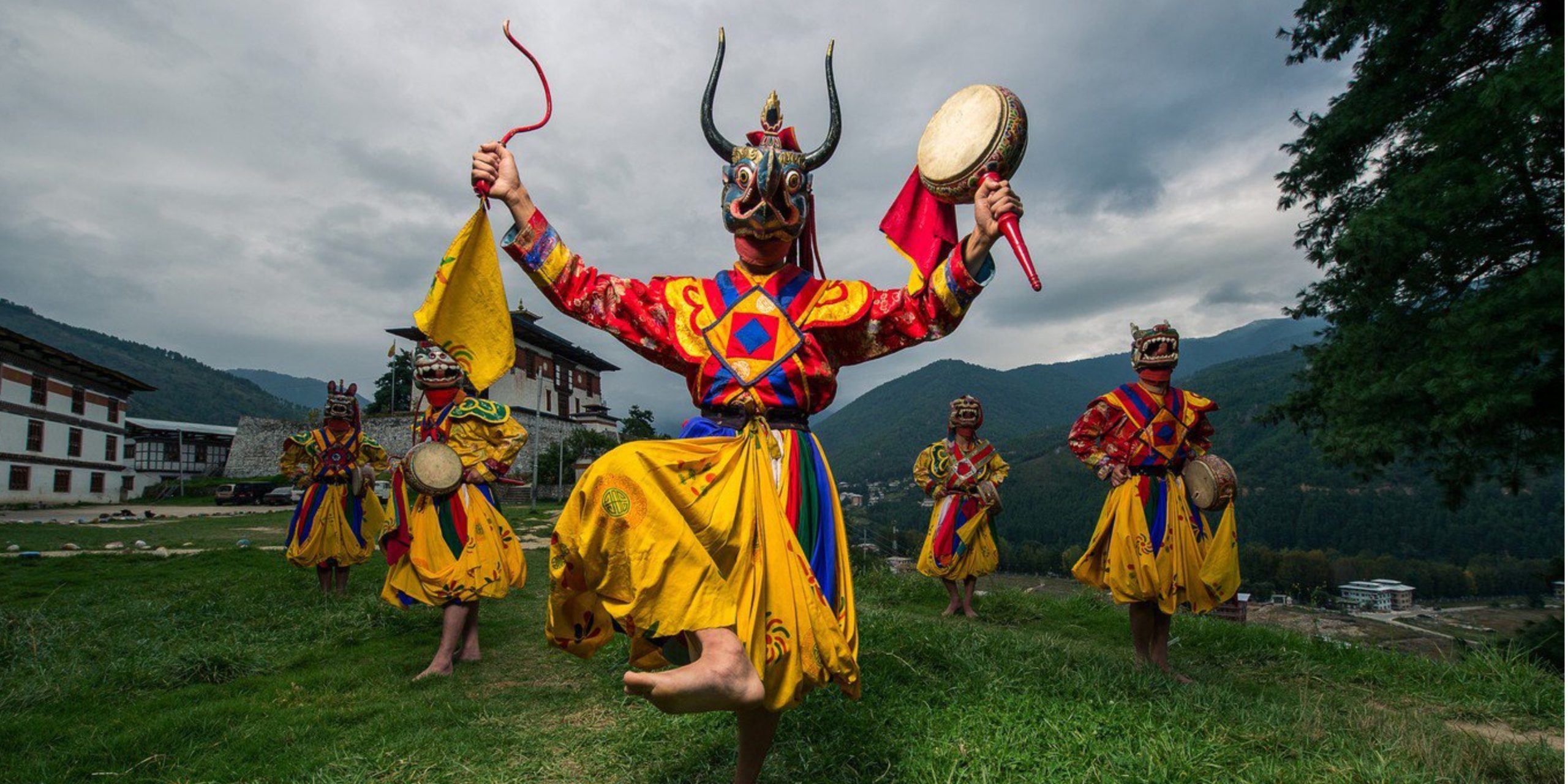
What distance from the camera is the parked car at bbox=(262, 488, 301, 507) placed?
27.6 m

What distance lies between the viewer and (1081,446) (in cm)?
555

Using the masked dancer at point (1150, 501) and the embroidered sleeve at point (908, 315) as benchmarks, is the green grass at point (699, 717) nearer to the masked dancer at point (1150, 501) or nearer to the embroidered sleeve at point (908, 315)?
the masked dancer at point (1150, 501)

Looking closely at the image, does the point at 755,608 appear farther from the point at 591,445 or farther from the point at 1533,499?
the point at 1533,499

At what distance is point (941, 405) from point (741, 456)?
324 ft

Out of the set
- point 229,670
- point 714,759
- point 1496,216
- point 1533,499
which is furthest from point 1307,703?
point 1533,499

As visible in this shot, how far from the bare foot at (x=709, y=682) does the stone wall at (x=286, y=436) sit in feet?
116

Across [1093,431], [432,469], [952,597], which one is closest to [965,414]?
[952,597]

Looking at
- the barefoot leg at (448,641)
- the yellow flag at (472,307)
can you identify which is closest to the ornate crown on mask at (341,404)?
the barefoot leg at (448,641)

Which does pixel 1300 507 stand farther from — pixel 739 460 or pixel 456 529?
pixel 739 460

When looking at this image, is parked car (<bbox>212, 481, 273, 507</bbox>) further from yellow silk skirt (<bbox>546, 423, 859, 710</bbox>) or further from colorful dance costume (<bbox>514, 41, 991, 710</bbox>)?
yellow silk skirt (<bbox>546, 423, 859, 710</bbox>)

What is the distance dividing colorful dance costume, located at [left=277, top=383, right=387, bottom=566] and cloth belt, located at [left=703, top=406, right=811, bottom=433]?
270 inches

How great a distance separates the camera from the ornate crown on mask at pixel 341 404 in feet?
27.2

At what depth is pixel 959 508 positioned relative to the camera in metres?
8.50

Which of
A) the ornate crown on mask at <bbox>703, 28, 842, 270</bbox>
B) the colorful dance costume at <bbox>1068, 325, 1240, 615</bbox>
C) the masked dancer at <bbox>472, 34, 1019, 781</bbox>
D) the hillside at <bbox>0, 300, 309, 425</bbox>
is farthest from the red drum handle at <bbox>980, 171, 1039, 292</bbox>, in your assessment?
the hillside at <bbox>0, 300, 309, 425</bbox>
